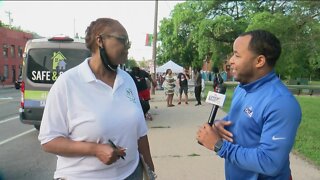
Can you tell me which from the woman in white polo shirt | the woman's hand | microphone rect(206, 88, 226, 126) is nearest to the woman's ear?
the woman in white polo shirt

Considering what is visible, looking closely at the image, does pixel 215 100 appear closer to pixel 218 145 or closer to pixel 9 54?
pixel 218 145

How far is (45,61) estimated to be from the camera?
33.6 ft

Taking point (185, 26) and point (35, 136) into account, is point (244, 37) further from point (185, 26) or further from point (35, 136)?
point (185, 26)

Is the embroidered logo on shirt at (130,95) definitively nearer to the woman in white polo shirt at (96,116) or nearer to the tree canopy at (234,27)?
the woman in white polo shirt at (96,116)

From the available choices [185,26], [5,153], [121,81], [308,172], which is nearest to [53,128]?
[121,81]

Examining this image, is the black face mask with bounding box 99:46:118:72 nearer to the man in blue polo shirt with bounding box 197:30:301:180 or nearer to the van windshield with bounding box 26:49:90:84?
the man in blue polo shirt with bounding box 197:30:301:180

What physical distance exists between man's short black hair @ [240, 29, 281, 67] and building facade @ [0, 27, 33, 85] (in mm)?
51599

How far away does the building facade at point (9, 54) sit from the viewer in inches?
2076

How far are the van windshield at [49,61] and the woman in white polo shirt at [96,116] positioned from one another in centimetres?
754

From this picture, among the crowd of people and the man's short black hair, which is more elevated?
the man's short black hair

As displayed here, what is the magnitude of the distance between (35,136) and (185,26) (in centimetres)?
3792

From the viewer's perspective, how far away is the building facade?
2076 inches

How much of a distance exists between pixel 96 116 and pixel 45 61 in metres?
8.17

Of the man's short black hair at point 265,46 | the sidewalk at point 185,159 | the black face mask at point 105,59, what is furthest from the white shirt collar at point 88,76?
the sidewalk at point 185,159
